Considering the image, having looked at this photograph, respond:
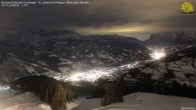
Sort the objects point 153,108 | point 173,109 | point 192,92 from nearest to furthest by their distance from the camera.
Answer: point 173,109
point 153,108
point 192,92

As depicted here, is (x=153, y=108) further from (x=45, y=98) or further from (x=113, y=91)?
(x=45, y=98)

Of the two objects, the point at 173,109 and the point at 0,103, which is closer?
the point at 173,109

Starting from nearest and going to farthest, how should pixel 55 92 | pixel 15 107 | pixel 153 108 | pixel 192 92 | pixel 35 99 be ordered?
pixel 153 108, pixel 15 107, pixel 55 92, pixel 35 99, pixel 192 92

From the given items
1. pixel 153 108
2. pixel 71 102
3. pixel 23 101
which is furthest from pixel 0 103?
pixel 153 108

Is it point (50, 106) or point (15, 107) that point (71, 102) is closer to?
point (50, 106)

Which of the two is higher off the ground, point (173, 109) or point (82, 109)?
point (173, 109)

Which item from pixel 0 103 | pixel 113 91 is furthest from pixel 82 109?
pixel 0 103

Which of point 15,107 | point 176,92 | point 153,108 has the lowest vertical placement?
point 176,92

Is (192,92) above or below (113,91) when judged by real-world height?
below

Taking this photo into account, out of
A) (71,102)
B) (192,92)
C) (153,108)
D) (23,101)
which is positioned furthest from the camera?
(192,92)
